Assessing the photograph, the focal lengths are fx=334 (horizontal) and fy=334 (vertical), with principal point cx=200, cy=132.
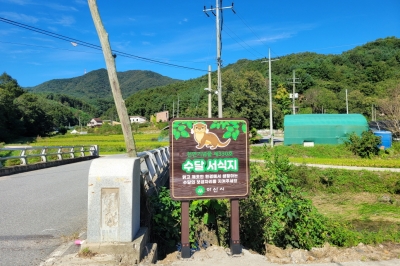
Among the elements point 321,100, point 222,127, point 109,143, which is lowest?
point 109,143

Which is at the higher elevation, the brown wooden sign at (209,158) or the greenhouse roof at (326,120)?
the greenhouse roof at (326,120)

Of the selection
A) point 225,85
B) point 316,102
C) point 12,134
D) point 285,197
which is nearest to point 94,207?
point 285,197

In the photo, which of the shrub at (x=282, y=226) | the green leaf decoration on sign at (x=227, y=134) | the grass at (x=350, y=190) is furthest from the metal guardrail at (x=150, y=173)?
the grass at (x=350, y=190)

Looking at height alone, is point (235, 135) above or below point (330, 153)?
above

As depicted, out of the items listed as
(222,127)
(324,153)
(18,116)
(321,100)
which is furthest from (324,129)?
(18,116)

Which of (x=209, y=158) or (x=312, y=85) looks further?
(x=312, y=85)

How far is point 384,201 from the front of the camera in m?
19.4

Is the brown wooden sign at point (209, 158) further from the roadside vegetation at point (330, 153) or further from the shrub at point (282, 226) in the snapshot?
the roadside vegetation at point (330, 153)

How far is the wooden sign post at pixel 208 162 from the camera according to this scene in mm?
4789

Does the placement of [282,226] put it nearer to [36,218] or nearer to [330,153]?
[36,218]

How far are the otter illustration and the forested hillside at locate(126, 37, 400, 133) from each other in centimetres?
4291

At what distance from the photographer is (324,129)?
119ft

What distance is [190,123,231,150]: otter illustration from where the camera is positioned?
4.85m

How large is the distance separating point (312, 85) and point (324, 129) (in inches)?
2202
